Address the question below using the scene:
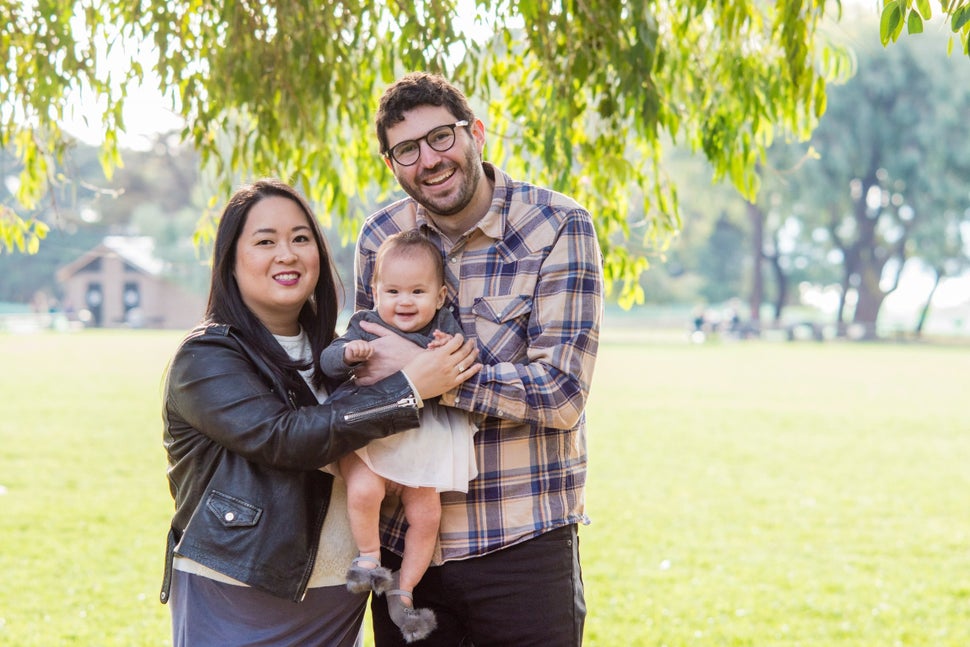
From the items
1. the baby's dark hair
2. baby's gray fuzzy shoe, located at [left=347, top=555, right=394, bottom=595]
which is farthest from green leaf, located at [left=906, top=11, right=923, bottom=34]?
baby's gray fuzzy shoe, located at [left=347, top=555, right=394, bottom=595]

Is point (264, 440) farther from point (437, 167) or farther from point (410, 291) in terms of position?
point (437, 167)

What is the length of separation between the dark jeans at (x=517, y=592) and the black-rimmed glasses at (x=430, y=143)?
106cm

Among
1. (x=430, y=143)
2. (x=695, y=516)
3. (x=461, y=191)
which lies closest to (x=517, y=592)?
(x=461, y=191)

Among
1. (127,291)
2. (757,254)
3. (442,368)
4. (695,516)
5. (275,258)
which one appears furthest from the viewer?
(127,291)

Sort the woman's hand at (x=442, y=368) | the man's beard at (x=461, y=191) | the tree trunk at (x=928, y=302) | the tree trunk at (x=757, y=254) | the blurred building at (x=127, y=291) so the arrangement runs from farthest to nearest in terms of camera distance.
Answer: the blurred building at (x=127, y=291)
the tree trunk at (x=757, y=254)
the tree trunk at (x=928, y=302)
the man's beard at (x=461, y=191)
the woman's hand at (x=442, y=368)

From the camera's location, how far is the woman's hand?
104 inches

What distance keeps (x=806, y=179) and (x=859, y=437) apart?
27.9m

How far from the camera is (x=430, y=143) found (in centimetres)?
281

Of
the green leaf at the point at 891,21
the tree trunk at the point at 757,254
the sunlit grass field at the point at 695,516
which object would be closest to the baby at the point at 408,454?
the green leaf at the point at 891,21

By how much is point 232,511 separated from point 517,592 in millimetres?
783

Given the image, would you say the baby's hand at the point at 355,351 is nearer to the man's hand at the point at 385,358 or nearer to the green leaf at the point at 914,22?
the man's hand at the point at 385,358

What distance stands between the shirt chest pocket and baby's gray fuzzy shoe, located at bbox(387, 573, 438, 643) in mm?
669

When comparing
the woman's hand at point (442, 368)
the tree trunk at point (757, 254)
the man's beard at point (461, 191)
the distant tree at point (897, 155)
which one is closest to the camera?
the woman's hand at point (442, 368)

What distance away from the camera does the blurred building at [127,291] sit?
56.7m
